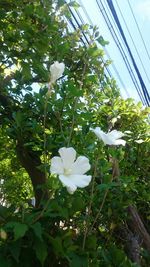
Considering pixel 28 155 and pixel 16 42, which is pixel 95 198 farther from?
pixel 16 42

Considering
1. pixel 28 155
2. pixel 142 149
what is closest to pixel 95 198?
pixel 28 155

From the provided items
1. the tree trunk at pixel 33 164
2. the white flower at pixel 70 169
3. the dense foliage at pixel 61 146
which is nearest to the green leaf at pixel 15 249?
the dense foliage at pixel 61 146

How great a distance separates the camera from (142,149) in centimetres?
354

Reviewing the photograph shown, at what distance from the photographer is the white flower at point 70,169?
3.84 ft

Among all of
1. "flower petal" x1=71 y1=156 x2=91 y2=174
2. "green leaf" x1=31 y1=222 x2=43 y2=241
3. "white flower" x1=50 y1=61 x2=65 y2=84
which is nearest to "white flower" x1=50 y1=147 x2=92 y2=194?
"flower petal" x1=71 y1=156 x2=91 y2=174

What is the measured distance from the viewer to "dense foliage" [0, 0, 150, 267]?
4.77 feet

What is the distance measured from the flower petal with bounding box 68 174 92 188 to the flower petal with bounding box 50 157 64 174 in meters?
0.04

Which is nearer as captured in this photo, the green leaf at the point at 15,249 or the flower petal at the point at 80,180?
the flower petal at the point at 80,180

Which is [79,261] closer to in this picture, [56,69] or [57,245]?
[57,245]

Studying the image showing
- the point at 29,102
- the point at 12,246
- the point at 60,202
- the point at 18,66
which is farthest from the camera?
the point at 18,66

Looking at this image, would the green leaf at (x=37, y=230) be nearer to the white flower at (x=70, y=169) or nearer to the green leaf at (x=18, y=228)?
the green leaf at (x=18, y=228)

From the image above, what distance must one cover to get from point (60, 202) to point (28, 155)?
0.98 m

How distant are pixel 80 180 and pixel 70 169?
0.05 m

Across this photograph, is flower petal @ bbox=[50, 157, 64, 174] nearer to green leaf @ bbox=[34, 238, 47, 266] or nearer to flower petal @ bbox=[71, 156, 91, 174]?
flower petal @ bbox=[71, 156, 91, 174]
